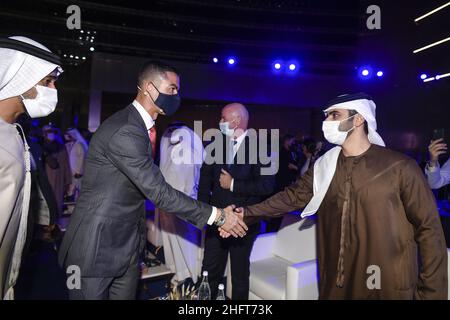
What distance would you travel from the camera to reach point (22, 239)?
1.86 metres

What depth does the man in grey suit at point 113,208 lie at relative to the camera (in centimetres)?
206

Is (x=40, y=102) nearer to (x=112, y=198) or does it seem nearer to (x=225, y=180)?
(x=112, y=198)

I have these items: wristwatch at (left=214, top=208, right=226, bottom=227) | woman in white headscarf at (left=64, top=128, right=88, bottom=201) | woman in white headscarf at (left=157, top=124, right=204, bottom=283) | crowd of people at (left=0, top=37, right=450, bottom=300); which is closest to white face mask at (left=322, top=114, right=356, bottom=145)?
crowd of people at (left=0, top=37, right=450, bottom=300)

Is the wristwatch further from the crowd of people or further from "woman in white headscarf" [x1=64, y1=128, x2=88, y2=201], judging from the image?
"woman in white headscarf" [x1=64, y1=128, x2=88, y2=201]

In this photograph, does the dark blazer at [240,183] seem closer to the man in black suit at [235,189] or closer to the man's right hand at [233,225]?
the man in black suit at [235,189]

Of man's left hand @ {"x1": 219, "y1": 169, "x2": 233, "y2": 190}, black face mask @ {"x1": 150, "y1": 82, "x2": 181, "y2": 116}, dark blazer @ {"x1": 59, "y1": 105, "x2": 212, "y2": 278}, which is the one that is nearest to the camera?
dark blazer @ {"x1": 59, "y1": 105, "x2": 212, "y2": 278}

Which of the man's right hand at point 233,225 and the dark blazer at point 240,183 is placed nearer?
the man's right hand at point 233,225

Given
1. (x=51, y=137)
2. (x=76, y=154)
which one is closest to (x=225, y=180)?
(x=51, y=137)

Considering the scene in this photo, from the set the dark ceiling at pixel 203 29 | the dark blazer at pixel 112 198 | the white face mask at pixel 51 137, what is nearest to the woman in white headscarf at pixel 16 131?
the dark blazer at pixel 112 198

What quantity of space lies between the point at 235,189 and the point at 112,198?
4.48 feet

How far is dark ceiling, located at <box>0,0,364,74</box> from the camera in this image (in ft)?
33.6

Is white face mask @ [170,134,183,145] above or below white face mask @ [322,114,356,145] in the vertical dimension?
above

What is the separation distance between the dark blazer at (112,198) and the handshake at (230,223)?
1.99ft

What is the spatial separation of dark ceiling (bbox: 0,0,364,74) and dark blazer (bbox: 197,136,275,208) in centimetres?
835
